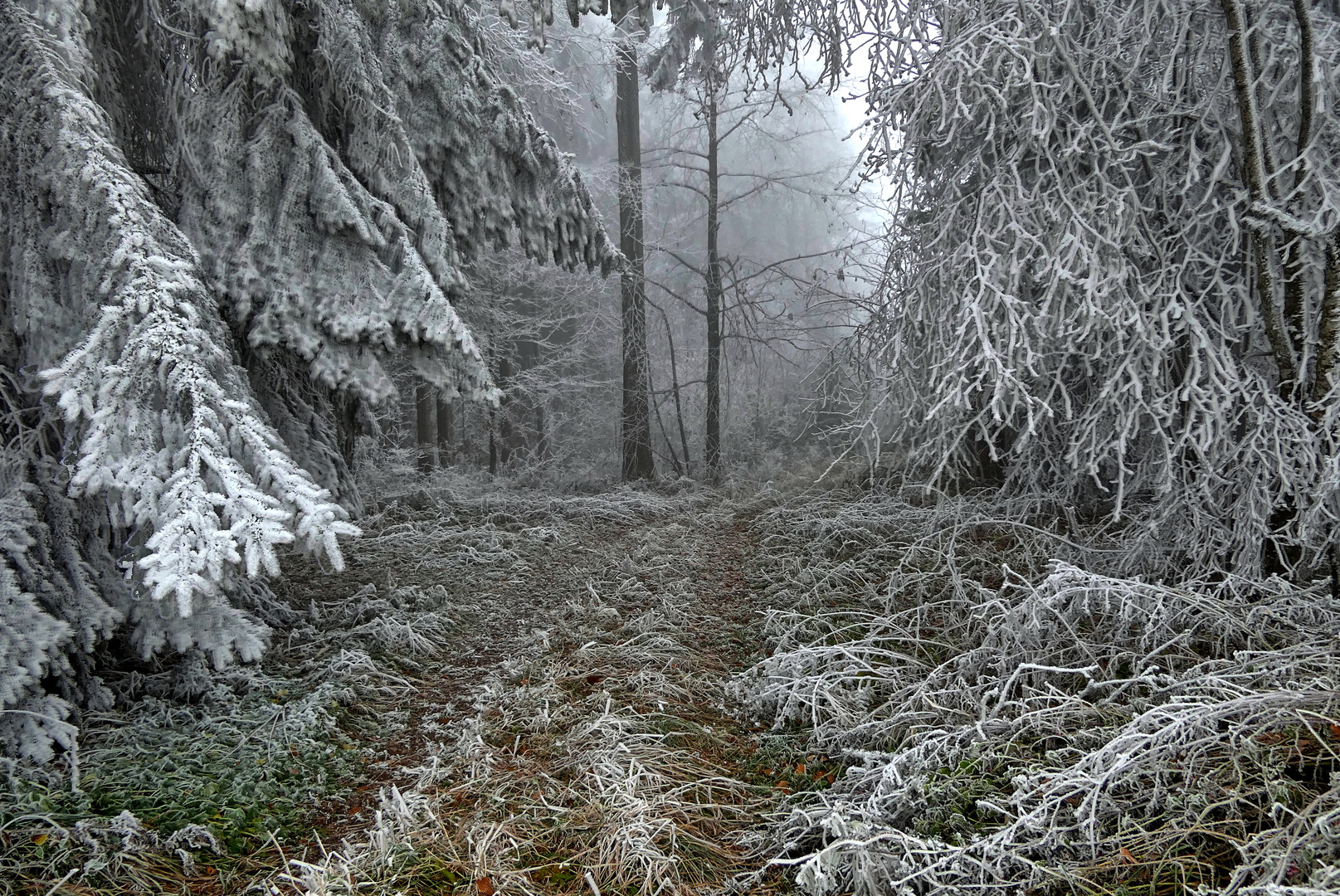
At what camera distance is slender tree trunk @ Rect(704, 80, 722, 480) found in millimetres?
10680

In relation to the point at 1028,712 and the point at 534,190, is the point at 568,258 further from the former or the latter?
the point at 1028,712

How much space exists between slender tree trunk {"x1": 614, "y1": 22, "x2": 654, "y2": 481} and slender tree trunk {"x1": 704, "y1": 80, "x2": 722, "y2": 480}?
924mm

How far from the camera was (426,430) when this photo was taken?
1277 centimetres

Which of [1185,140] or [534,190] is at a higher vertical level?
[534,190]

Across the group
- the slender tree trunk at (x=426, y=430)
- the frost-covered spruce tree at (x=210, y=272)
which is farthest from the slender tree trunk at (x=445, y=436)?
the frost-covered spruce tree at (x=210, y=272)

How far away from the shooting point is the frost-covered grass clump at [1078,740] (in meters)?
1.82

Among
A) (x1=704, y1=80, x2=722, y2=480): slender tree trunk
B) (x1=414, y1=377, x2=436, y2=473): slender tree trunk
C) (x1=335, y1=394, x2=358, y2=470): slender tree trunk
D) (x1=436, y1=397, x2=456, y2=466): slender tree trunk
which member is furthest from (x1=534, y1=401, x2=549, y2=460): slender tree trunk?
(x1=335, y1=394, x2=358, y2=470): slender tree trunk

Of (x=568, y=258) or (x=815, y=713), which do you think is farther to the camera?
(x=568, y=258)

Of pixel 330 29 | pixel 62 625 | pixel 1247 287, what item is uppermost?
pixel 330 29

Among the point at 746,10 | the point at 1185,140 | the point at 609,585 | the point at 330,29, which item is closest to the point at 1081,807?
the point at 1185,140

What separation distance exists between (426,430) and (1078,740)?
11778 millimetres

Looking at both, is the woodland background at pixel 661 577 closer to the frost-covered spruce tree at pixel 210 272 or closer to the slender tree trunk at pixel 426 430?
the frost-covered spruce tree at pixel 210 272

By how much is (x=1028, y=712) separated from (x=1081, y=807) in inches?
23.6

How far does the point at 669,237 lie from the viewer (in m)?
14.1
